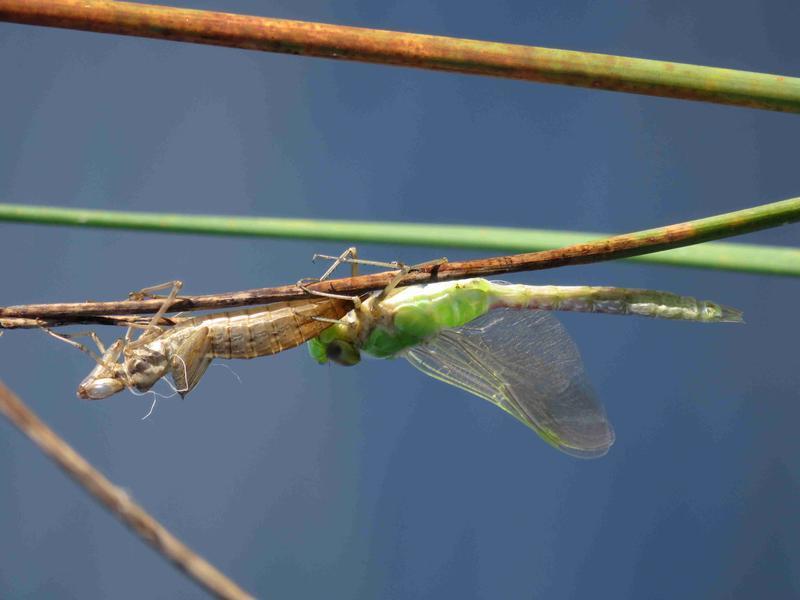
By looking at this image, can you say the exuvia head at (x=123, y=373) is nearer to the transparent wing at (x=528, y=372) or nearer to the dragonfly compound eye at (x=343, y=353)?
the dragonfly compound eye at (x=343, y=353)

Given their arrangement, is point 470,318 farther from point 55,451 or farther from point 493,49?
point 55,451

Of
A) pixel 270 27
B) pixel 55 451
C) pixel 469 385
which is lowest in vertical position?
pixel 55 451

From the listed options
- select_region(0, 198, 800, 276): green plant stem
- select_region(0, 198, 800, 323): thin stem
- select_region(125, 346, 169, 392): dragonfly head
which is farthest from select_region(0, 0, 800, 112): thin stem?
select_region(125, 346, 169, 392): dragonfly head

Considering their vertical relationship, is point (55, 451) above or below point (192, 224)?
below

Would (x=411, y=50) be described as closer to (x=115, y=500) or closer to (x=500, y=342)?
(x=115, y=500)

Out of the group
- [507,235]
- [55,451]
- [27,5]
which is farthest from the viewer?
[507,235]

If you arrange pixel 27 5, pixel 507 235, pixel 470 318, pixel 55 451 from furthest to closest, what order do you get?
1. pixel 470 318
2. pixel 507 235
3. pixel 27 5
4. pixel 55 451

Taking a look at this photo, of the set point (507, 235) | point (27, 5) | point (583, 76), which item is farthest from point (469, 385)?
point (27, 5)
